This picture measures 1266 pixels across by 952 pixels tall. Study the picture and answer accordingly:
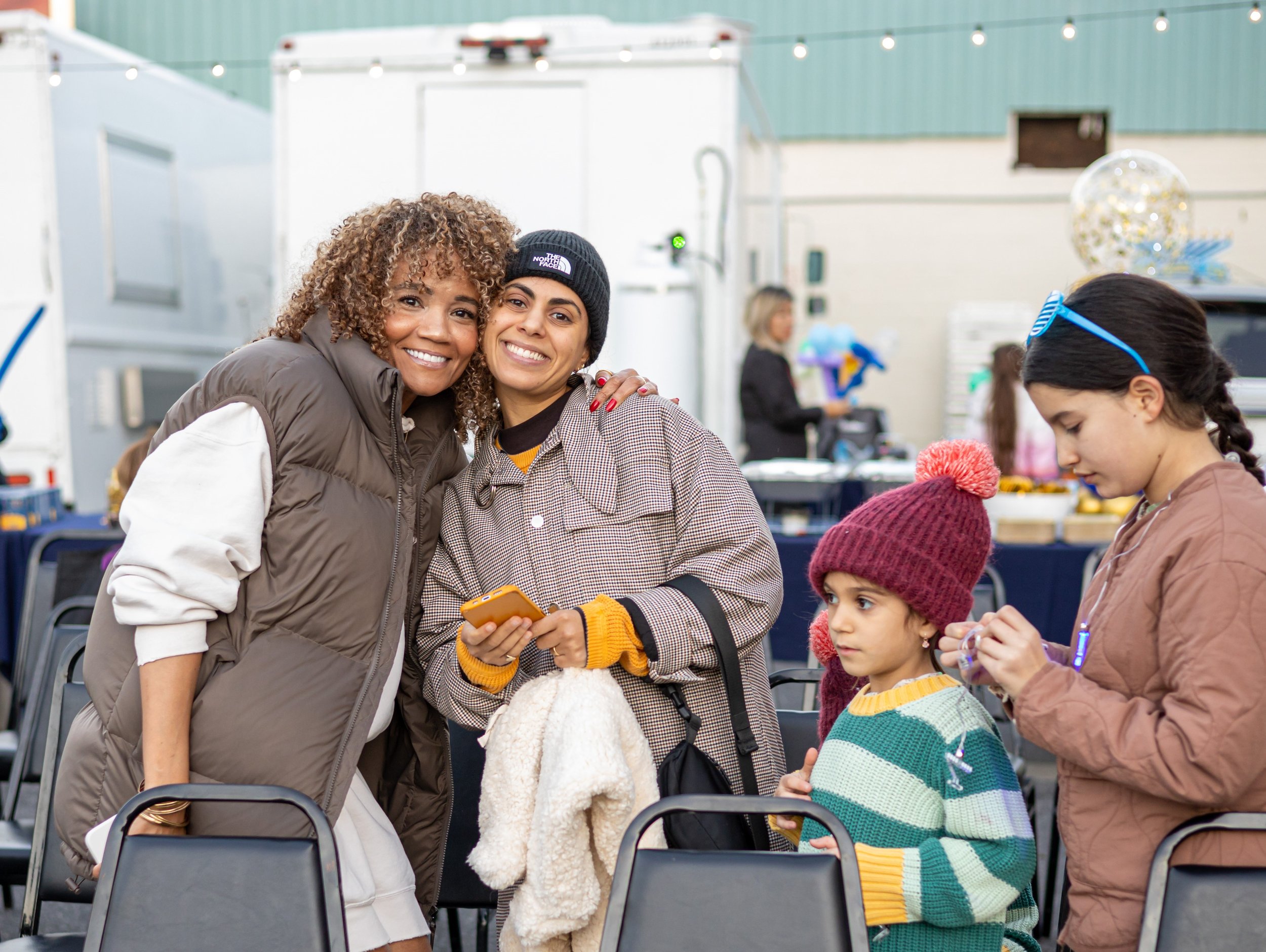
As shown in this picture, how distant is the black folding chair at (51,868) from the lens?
2.30 metres

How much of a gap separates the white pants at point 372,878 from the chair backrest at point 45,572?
80.1 inches

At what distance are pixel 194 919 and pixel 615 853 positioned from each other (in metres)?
0.64

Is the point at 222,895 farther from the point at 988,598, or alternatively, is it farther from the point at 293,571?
the point at 988,598

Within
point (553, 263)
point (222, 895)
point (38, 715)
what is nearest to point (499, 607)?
point (222, 895)

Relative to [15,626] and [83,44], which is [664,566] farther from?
[83,44]

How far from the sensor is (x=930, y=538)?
1.90 metres

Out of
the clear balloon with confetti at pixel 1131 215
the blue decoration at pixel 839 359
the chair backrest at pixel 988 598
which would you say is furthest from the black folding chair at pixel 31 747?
the blue decoration at pixel 839 359

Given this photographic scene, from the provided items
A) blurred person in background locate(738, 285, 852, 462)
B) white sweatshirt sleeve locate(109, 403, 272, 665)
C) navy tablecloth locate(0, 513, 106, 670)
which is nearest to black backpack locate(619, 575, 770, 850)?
white sweatshirt sleeve locate(109, 403, 272, 665)

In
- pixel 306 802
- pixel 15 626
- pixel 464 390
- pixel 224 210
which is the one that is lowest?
pixel 15 626

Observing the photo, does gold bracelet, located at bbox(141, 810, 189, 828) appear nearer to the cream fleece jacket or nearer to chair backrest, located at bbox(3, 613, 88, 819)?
the cream fleece jacket

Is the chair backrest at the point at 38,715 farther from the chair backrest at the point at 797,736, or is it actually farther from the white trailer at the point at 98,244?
the white trailer at the point at 98,244

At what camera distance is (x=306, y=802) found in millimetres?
1732

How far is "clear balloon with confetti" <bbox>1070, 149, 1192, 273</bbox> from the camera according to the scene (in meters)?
6.94

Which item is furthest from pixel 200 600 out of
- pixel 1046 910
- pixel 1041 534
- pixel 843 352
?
pixel 843 352
